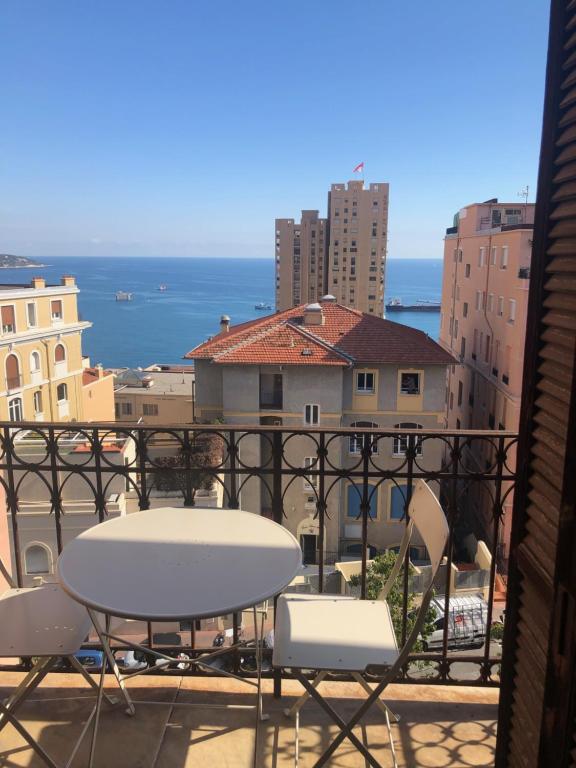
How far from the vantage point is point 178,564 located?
6.80 feet

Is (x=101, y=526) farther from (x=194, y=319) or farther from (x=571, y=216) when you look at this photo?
(x=194, y=319)

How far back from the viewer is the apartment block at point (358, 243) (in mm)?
74000

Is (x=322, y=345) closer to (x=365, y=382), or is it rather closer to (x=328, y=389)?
(x=328, y=389)

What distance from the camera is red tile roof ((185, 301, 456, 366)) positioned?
74.0 feet

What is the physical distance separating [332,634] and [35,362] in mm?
33487

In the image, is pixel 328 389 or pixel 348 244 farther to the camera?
pixel 348 244

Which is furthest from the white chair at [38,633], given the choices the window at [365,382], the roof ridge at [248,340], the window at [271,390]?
the window at [365,382]

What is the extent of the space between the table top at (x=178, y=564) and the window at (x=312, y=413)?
20730 mm

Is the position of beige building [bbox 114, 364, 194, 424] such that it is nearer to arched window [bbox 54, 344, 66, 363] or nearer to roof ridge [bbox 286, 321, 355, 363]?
arched window [bbox 54, 344, 66, 363]

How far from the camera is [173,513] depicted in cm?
254

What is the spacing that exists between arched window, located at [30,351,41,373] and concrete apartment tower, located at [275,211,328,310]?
53670 mm

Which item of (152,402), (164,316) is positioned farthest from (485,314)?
(164,316)

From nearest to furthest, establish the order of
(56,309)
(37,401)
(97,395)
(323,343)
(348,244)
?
(323,343) → (37,401) → (56,309) → (97,395) → (348,244)

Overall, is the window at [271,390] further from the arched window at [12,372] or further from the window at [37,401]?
the window at [37,401]
